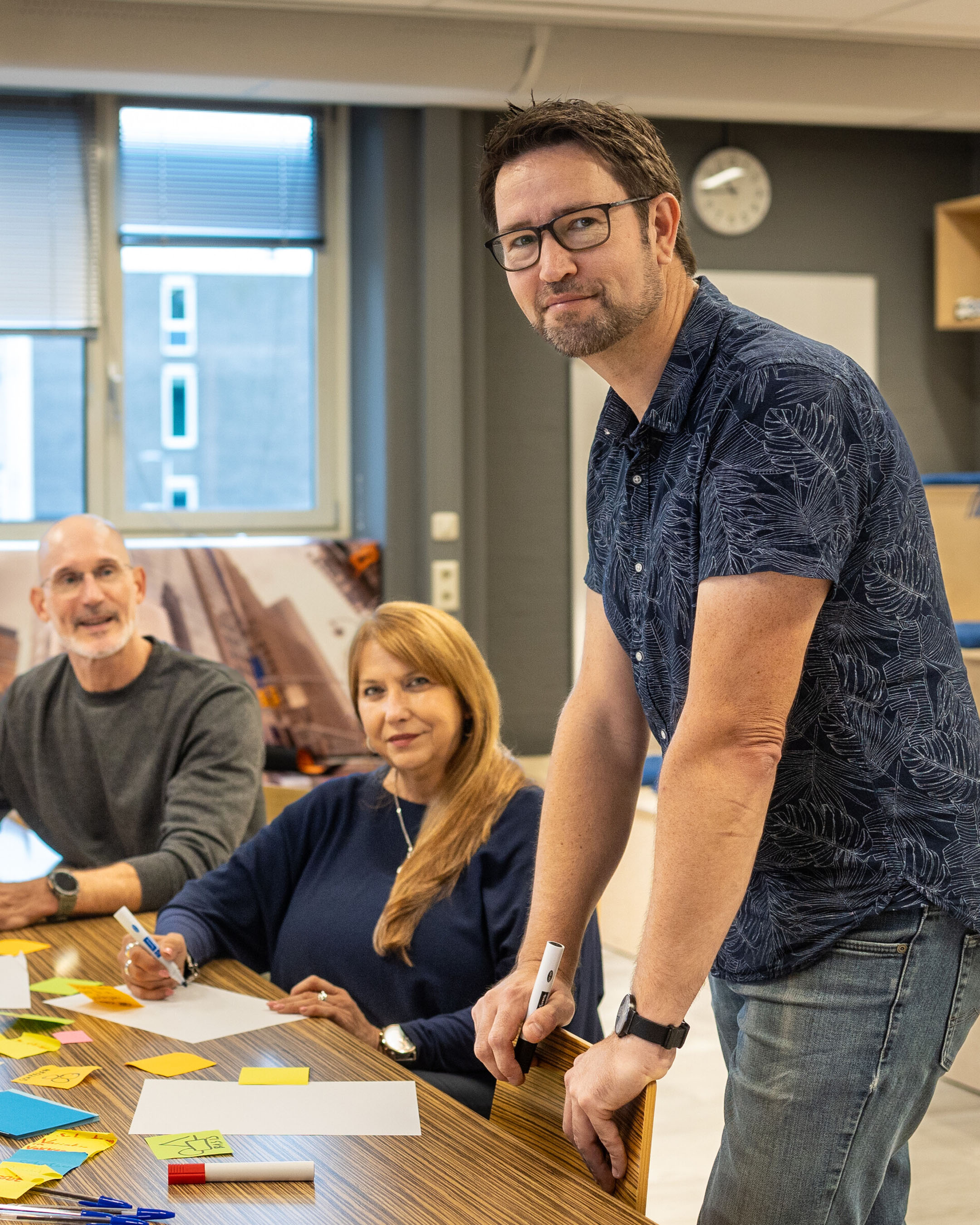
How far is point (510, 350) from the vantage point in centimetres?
514

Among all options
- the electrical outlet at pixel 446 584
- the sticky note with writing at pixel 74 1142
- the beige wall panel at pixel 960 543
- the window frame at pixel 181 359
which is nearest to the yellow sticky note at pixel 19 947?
the sticky note with writing at pixel 74 1142

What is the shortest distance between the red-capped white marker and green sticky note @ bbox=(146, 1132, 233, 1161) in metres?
0.04

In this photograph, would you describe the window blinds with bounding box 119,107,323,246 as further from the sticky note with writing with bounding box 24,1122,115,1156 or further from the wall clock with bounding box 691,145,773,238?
the sticky note with writing with bounding box 24,1122,115,1156

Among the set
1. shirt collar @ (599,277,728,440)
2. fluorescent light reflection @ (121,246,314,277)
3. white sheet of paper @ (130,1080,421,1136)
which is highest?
fluorescent light reflection @ (121,246,314,277)

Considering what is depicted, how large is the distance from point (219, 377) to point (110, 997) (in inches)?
143

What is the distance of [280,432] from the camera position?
5168 millimetres

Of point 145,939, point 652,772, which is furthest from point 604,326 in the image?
point 652,772

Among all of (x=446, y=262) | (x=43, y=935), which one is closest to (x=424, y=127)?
(x=446, y=262)

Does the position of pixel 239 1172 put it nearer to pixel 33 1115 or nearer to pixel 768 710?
pixel 33 1115

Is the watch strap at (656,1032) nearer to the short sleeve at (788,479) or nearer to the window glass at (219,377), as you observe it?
the short sleeve at (788,479)

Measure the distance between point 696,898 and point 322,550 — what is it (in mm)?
3918

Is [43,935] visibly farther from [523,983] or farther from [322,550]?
[322,550]

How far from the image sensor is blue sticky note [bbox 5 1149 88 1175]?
1228 mm

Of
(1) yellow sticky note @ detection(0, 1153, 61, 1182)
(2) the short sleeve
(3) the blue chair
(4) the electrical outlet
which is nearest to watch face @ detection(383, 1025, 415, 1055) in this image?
(1) yellow sticky note @ detection(0, 1153, 61, 1182)
